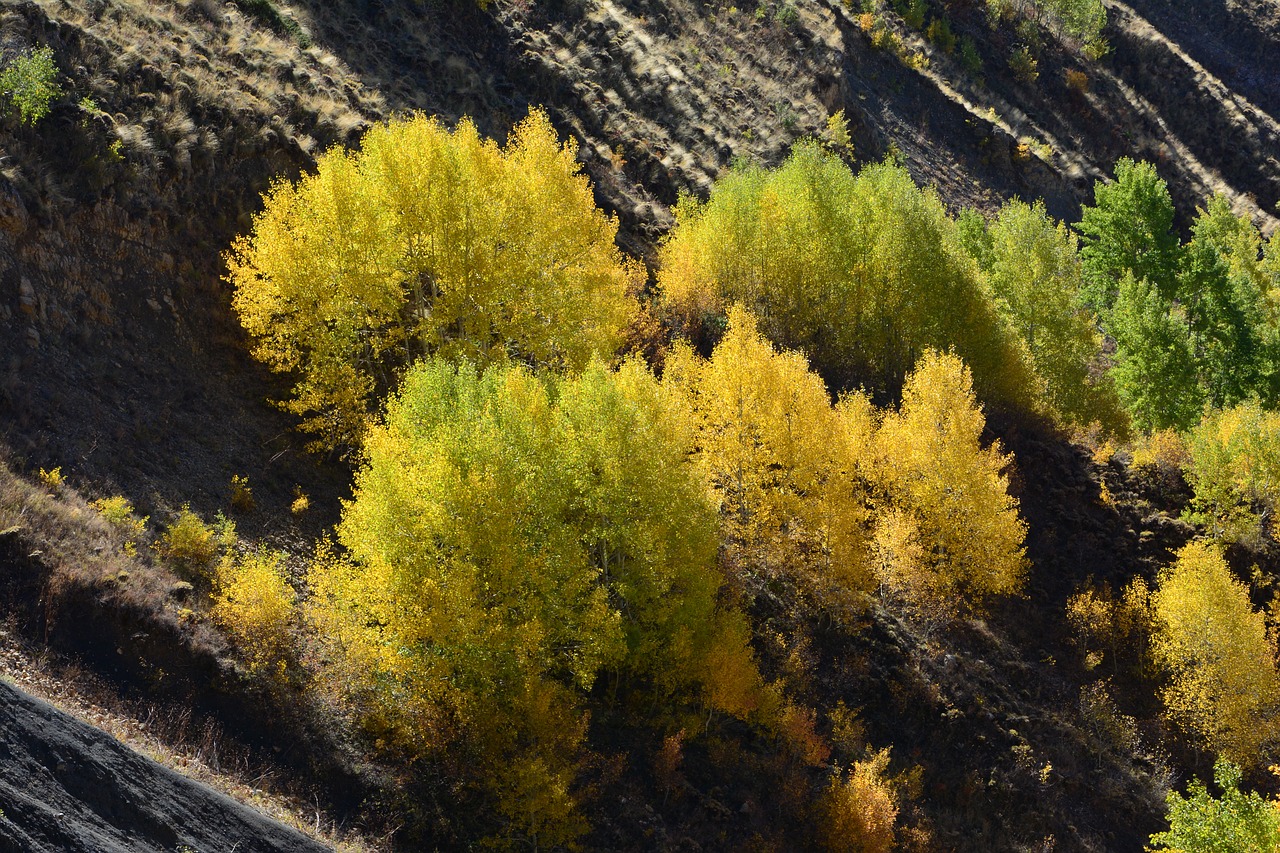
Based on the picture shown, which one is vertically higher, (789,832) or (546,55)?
(546,55)

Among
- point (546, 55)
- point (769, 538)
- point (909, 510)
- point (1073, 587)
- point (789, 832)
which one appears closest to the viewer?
point (789, 832)

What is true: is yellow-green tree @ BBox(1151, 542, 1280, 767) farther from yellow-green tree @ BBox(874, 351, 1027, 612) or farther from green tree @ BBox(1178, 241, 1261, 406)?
green tree @ BBox(1178, 241, 1261, 406)

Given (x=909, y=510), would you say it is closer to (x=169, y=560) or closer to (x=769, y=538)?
(x=769, y=538)

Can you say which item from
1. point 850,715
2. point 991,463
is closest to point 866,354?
point 991,463

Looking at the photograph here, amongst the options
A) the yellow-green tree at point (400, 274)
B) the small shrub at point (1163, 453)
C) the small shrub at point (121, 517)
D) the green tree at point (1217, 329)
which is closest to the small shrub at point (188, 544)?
the small shrub at point (121, 517)

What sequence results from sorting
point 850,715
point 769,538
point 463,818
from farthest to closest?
point 769,538 < point 850,715 < point 463,818

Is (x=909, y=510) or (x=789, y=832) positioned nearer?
(x=789, y=832)
